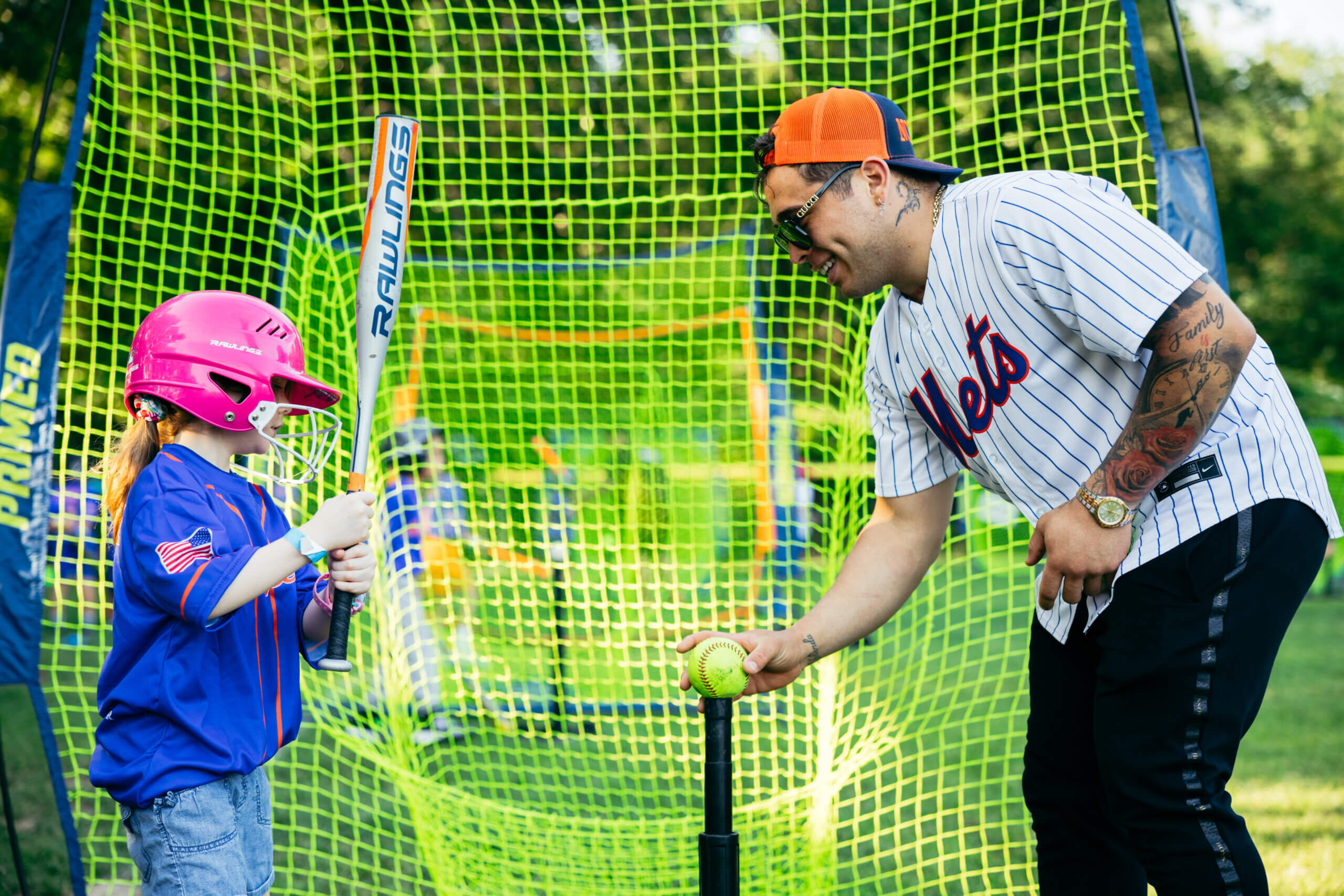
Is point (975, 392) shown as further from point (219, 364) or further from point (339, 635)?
point (219, 364)

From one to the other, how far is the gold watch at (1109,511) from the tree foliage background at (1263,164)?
8.31 metres

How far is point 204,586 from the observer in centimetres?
175

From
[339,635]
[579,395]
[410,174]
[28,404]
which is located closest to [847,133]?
[410,174]

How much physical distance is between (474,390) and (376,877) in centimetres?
207

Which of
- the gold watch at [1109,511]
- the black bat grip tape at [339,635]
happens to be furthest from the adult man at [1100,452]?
the black bat grip tape at [339,635]

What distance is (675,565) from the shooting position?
3365 millimetres

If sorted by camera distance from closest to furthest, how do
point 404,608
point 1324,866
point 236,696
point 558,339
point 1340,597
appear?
point 236,696
point 1324,866
point 404,608
point 558,339
point 1340,597

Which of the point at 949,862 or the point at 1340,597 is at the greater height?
the point at 1340,597

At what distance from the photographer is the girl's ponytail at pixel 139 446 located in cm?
198

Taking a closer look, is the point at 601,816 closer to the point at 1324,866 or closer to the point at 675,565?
the point at 675,565

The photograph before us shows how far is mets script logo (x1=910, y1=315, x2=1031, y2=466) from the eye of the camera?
1.79 metres

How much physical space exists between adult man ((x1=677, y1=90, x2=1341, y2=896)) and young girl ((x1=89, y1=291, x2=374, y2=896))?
2.64 feet

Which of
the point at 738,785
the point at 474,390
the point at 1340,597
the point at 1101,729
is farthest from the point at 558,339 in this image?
the point at 1340,597

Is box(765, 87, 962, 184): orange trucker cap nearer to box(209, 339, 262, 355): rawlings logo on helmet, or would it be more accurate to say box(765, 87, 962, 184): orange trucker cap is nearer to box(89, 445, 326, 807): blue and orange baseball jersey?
box(209, 339, 262, 355): rawlings logo on helmet
